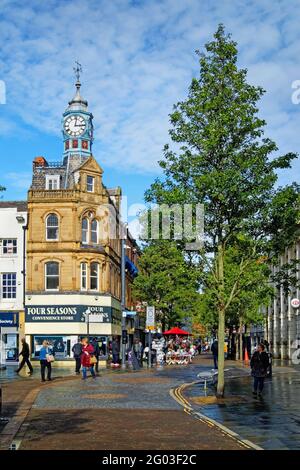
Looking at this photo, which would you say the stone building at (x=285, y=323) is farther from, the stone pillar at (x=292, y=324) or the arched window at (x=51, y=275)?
the arched window at (x=51, y=275)

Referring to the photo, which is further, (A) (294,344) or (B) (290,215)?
(A) (294,344)

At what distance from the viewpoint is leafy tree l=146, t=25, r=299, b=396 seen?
19.2 meters

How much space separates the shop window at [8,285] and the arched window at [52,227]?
4229 millimetres

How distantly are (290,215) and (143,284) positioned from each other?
125 feet

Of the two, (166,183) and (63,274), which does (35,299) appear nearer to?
(63,274)

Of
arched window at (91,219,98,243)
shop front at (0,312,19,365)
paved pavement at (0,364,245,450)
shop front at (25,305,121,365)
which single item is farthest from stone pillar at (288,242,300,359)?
paved pavement at (0,364,245,450)

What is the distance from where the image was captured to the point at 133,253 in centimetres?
7269

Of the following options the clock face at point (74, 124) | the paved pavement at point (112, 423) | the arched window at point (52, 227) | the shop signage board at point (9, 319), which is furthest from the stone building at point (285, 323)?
the paved pavement at point (112, 423)

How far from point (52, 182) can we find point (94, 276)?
7.82 meters

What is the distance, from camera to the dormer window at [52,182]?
160ft

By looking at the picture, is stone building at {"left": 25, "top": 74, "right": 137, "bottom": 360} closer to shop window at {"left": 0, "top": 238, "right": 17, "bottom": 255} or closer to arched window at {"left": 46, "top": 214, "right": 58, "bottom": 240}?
arched window at {"left": 46, "top": 214, "right": 58, "bottom": 240}

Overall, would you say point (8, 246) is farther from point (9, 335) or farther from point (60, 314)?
point (60, 314)

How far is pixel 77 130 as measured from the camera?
170 ft
